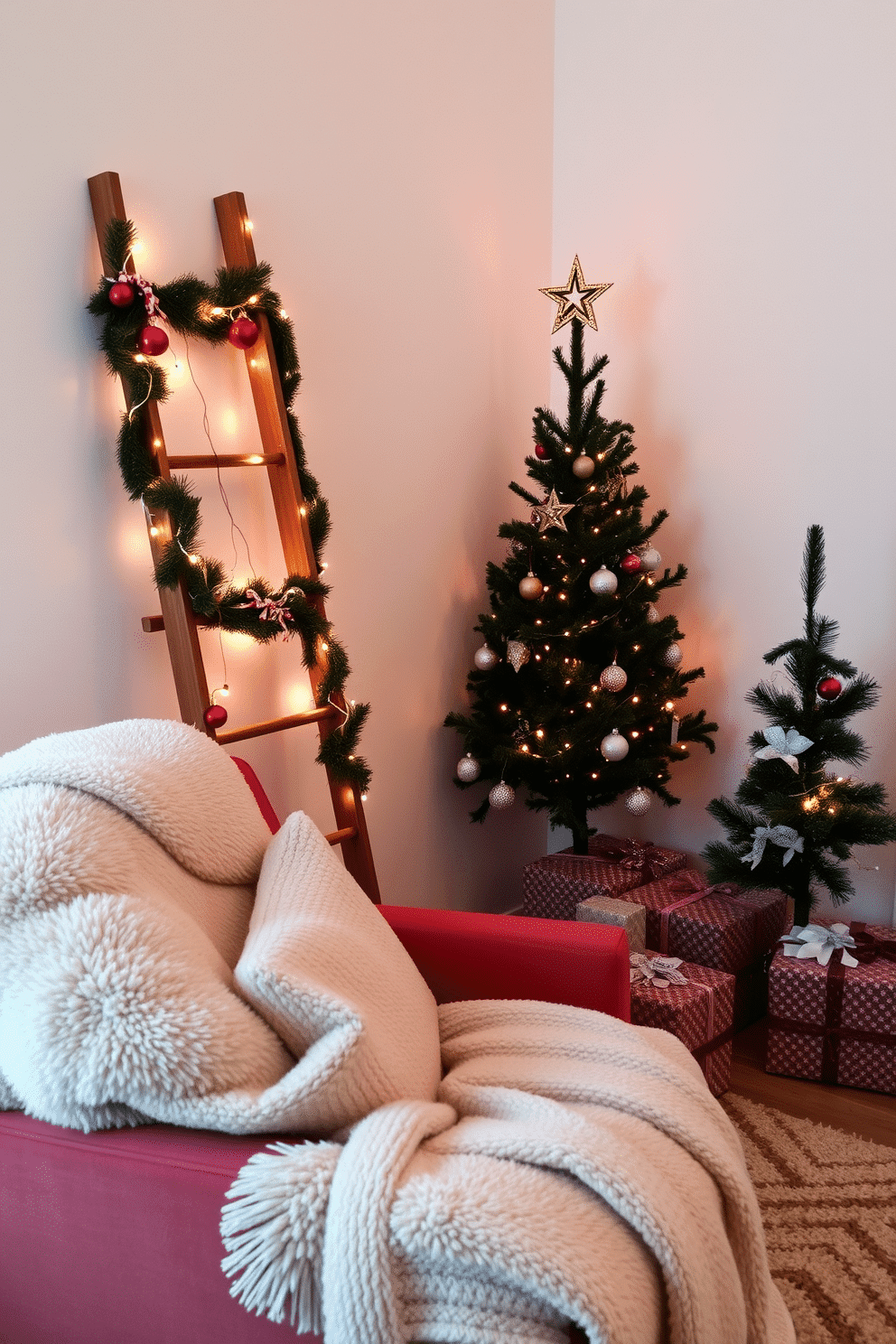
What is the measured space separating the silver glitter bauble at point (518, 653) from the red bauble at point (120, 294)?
128 cm

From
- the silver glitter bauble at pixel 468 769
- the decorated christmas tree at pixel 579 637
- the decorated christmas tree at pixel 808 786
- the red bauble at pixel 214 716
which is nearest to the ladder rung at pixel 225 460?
the red bauble at pixel 214 716

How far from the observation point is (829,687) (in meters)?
2.32

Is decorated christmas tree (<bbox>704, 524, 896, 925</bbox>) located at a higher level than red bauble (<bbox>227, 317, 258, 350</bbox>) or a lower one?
lower

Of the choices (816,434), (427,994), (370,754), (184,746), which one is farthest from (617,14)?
(427,994)

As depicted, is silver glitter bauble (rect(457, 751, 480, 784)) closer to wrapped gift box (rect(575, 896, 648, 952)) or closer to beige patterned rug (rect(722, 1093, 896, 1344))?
wrapped gift box (rect(575, 896, 648, 952))

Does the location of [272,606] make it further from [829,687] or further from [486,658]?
[829,687]

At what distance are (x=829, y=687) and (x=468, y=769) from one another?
955 millimetres

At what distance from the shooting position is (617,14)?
9.82 ft

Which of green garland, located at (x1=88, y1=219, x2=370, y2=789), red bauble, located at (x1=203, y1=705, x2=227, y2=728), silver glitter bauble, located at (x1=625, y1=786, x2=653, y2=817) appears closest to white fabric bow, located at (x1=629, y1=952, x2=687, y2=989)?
silver glitter bauble, located at (x1=625, y1=786, x2=653, y2=817)

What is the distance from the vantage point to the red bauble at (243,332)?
6.88ft

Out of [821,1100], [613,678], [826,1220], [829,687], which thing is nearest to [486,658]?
[613,678]

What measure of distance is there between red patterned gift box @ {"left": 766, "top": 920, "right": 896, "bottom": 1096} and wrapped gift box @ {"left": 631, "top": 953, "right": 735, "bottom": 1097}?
116 mm

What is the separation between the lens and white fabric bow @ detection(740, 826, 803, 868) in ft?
7.86

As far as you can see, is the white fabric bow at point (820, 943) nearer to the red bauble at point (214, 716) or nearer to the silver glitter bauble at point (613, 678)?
the silver glitter bauble at point (613, 678)
